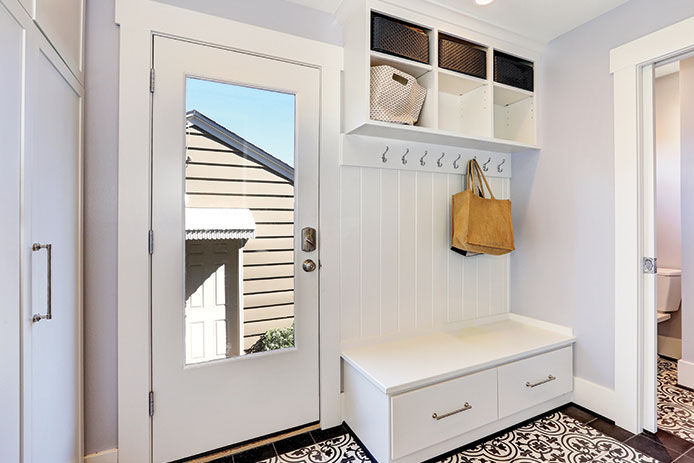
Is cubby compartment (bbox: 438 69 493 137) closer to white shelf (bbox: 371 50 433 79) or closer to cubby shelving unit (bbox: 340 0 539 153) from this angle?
cubby shelving unit (bbox: 340 0 539 153)

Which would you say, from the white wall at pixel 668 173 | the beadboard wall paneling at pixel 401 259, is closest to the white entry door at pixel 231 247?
the beadboard wall paneling at pixel 401 259

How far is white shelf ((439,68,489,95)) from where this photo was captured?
1919 millimetres

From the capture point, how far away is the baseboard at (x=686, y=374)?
Result: 7.58 ft

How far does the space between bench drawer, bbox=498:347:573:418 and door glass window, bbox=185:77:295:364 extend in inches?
45.1

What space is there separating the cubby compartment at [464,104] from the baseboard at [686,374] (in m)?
2.03

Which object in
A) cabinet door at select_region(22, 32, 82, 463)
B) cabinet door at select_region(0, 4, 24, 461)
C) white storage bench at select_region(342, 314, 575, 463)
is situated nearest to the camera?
cabinet door at select_region(0, 4, 24, 461)

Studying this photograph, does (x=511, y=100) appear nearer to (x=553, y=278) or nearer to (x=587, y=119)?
(x=587, y=119)

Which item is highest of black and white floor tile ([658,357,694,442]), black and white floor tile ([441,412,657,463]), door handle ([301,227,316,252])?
door handle ([301,227,316,252])

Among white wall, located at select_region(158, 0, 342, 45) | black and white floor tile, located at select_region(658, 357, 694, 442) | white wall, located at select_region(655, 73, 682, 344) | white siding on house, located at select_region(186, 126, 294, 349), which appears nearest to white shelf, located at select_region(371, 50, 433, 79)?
white wall, located at select_region(158, 0, 342, 45)

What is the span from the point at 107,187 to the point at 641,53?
2609mm

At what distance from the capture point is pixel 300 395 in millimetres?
1854

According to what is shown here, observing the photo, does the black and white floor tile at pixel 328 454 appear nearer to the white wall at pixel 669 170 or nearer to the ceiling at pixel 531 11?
the ceiling at pixel 531 11

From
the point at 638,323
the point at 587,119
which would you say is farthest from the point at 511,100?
the point at 638,323

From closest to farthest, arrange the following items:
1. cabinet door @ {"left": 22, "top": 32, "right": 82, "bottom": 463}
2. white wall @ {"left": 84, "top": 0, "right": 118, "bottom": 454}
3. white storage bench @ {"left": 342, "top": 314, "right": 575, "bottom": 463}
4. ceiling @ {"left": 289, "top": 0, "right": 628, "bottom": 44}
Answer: cabinet door @ {"left": 22, "top": 32, "right": 82, "bottom": 463}
white wall @ {"left": 84, "top": 0, "right": 118, "bottom": 454}
white storage bench @ {"left": 342, "top": 314, "right": 575, "bottom": 463}
ceiling @ {"left": 289, "top": 0, "right": 628, "bottom": 44}
